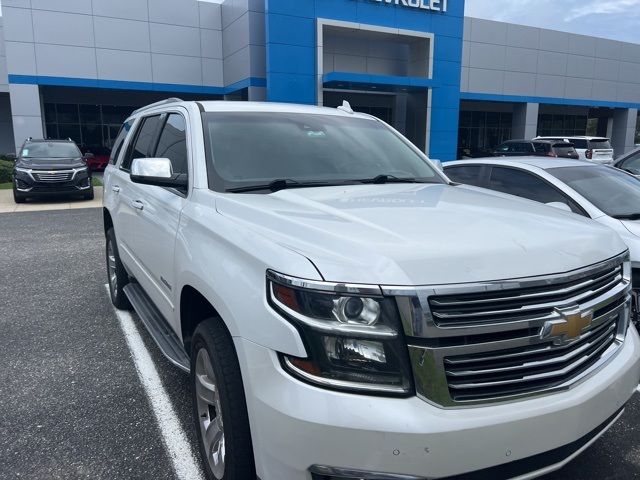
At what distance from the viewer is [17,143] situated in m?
24.6

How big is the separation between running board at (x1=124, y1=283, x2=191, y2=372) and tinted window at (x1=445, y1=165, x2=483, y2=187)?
14.0 ft

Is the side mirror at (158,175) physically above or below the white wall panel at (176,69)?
below

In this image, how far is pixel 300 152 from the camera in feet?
11.5

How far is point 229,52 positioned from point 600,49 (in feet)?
85.6

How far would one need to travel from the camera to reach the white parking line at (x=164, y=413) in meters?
2.88

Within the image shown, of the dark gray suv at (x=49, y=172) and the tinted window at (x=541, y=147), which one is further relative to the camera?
the tinted window at (x=541, y=147)

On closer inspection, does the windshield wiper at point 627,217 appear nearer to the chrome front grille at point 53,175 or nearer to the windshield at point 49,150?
the chrome front grille at point 53,175

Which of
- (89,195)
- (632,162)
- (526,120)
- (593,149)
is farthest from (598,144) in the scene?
(89,195)

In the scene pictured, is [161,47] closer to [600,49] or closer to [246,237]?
[246,237]

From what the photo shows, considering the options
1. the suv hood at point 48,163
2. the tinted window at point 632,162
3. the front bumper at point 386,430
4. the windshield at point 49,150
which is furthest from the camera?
the windshield at point 49,150

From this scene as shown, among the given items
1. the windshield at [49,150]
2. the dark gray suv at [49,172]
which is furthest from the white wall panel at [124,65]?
the windshield at [49,150]

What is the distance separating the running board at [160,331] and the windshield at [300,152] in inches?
Answer: 41.0

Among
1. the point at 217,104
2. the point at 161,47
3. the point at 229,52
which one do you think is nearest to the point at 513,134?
the point at 229,52

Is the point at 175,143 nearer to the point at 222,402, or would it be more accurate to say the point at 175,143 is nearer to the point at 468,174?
the point at 222,402
